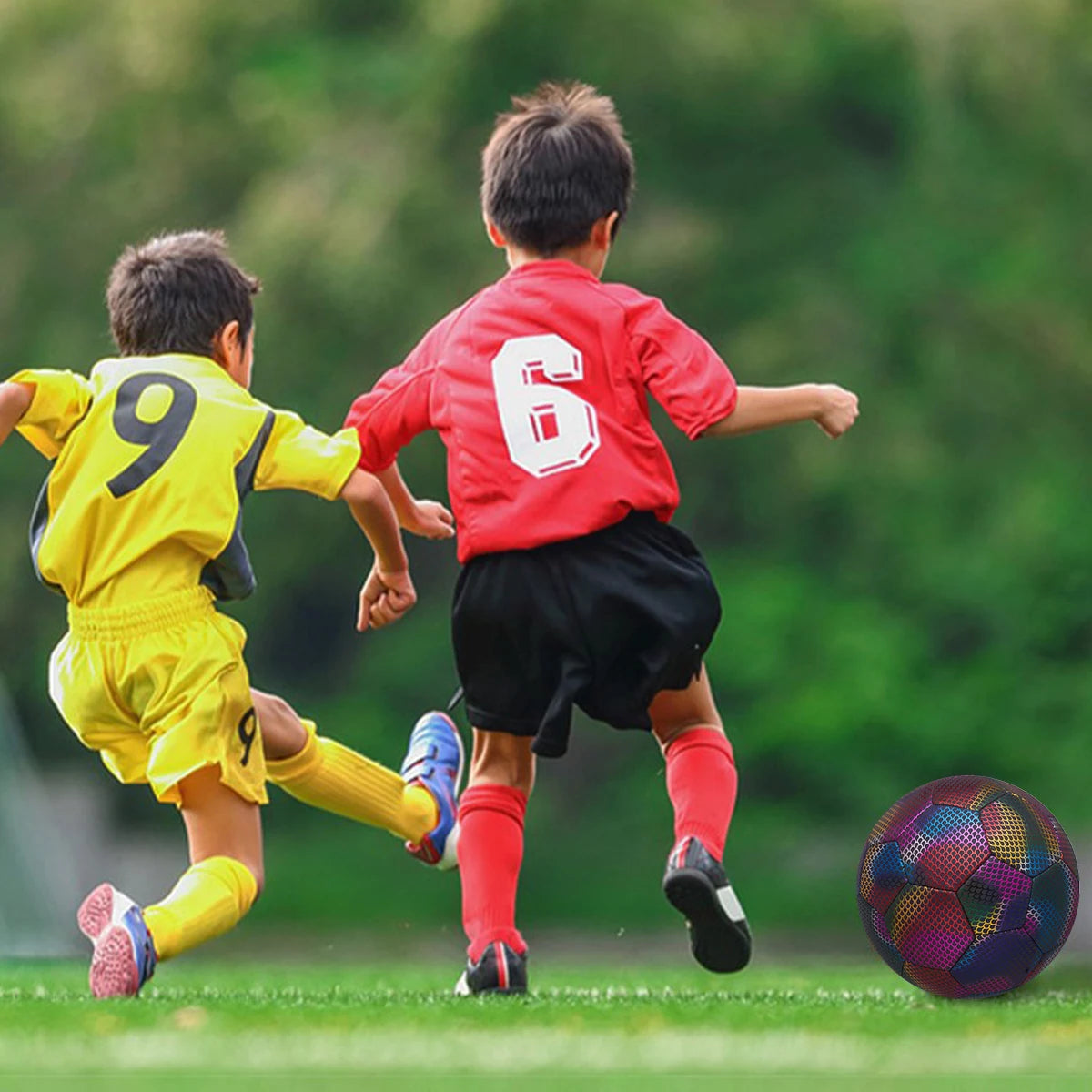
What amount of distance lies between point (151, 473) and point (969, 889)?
207 centimetres

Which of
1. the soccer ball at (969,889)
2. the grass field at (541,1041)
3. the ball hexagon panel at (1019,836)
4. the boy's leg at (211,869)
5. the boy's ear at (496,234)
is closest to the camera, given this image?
the grass field at (541,1041)

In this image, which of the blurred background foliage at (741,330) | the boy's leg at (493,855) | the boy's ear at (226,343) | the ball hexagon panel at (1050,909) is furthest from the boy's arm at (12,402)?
the blurred background foliage at (741,330)

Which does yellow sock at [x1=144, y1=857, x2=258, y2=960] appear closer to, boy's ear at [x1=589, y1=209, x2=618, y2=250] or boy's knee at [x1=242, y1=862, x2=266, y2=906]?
boy's knee at [x1=242, y1=862, x2=266, y2=906]

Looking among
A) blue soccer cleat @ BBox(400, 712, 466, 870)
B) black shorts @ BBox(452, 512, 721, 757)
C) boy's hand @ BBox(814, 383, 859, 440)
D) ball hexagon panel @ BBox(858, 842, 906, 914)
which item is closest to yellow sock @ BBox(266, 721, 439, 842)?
blue soccer cleat @ BBox(400, 712, 466, 870)

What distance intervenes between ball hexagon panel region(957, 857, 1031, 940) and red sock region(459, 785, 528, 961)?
1.00 m

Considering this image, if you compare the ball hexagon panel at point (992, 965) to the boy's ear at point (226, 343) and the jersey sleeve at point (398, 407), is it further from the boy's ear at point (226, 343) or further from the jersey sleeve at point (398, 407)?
the boy's ear at point (226, 343)

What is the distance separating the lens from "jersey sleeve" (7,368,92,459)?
5535 mm

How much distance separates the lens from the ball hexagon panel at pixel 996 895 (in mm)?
5430

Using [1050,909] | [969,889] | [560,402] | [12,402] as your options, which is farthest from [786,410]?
[12,402]

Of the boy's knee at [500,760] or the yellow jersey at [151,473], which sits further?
the boy's knee at [500,760]

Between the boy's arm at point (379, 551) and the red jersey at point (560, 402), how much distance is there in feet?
0.63

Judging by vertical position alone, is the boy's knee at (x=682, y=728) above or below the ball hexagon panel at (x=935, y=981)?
above

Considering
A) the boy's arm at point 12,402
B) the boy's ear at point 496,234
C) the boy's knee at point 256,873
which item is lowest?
the boy's knee at point 256,873

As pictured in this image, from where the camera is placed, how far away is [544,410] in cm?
542
